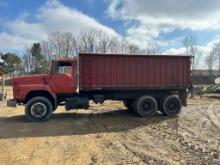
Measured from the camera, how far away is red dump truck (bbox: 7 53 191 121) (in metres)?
15.8

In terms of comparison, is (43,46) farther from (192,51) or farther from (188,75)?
(188,75)

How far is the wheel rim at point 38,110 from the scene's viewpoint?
51.3 feet

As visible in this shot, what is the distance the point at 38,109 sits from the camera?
15664mm

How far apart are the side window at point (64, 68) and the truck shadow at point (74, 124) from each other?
85.1 inches

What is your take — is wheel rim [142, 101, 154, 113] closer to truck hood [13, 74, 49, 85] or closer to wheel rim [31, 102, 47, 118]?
wheel rim [31, 102, 47, 118]

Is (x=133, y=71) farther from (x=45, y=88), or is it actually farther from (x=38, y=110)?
(x=38, y=110)

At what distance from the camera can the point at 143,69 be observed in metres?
16.8

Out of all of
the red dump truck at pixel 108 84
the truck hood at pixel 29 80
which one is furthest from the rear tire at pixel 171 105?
the truck hood at pixel 29 80

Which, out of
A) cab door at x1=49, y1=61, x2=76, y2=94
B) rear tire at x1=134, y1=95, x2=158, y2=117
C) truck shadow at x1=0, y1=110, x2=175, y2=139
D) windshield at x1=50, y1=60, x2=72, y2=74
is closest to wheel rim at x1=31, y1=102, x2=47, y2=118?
truck shadow at x1=0, y1=110, x2=175, y2=139

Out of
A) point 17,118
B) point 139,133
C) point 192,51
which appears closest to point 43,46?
point 192,51

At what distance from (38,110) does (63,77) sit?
1788 mm

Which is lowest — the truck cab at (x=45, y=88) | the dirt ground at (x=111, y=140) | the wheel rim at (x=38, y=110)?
the dirt ground at (x=111, y=140)

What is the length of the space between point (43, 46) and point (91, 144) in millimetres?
74117

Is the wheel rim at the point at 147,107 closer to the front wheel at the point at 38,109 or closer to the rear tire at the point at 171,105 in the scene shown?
the rear tire at the point at 171,105
